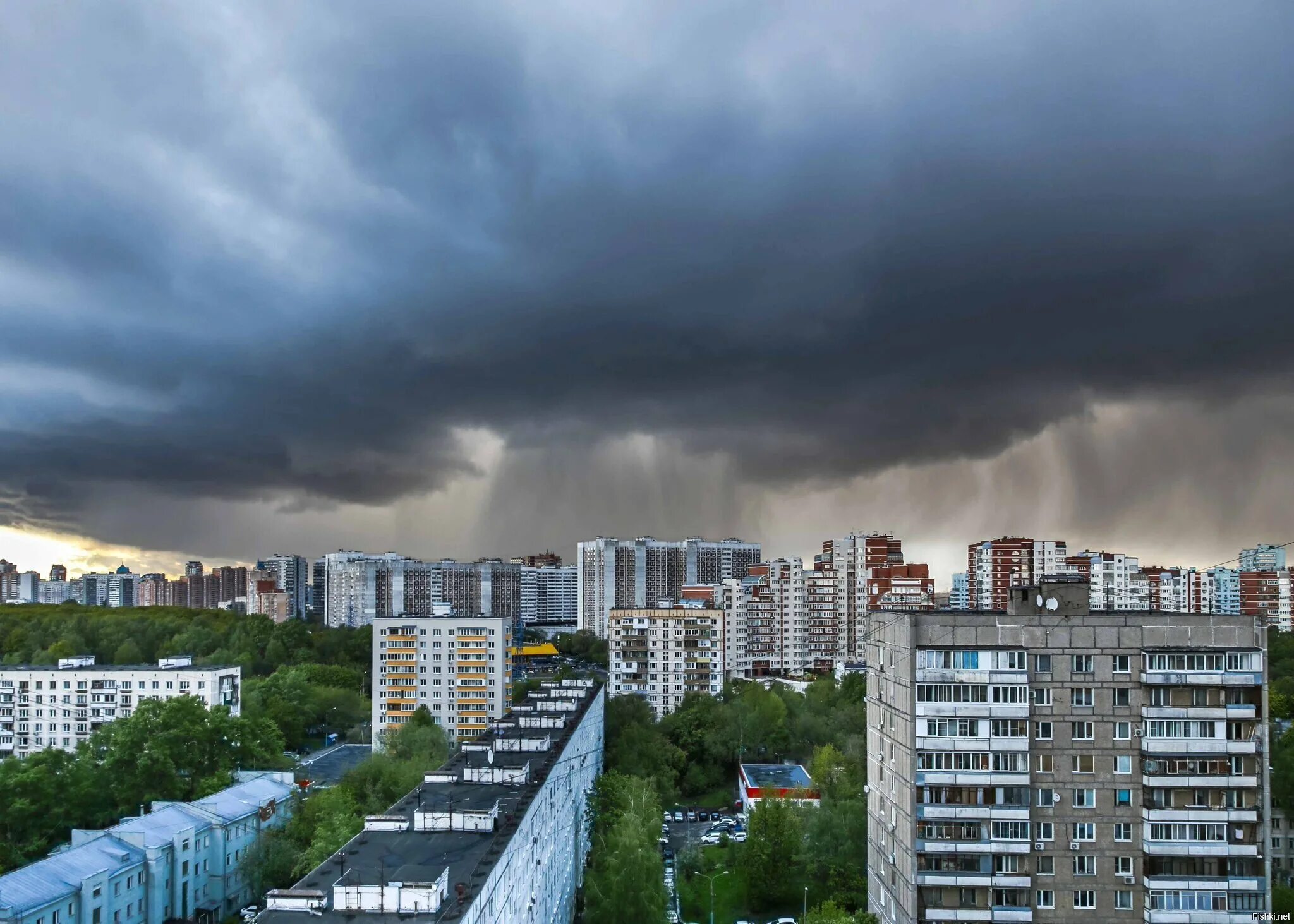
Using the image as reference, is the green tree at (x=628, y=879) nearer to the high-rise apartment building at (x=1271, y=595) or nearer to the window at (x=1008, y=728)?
the window at (x=1008, y=728)

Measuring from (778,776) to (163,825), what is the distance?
24564 millimetres

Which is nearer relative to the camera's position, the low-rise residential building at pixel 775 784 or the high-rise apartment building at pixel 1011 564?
the low-rise residential building at pixel 775 784

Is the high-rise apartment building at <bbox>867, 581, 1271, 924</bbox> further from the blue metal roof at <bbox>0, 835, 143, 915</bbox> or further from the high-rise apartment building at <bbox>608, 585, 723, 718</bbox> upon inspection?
the high-rise apartment building at <bbox>608, 585, 723, 718</bbox>

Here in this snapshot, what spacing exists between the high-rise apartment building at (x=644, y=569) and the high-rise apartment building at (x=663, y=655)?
45.5m

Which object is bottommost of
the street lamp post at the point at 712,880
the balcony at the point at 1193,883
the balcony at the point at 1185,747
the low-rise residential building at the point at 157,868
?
the street lamp post at the point at 712,880

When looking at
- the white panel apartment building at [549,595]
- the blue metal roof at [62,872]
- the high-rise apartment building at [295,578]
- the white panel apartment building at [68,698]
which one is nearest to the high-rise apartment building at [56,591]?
the high-rise apartment building at [295,578]

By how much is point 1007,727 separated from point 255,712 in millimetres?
39220

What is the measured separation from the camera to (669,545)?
4124 inches

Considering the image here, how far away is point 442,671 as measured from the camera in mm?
45500

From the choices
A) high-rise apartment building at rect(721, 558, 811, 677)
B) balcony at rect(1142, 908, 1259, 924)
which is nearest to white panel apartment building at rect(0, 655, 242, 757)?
high-rise apartment building at rect(721, 558, 811, 677)

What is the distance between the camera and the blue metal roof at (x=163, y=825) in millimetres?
27594

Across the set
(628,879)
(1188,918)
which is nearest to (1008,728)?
(1188,918)

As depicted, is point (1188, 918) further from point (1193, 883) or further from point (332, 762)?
point (332, 762)

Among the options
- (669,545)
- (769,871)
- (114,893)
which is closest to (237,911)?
(114,893)
